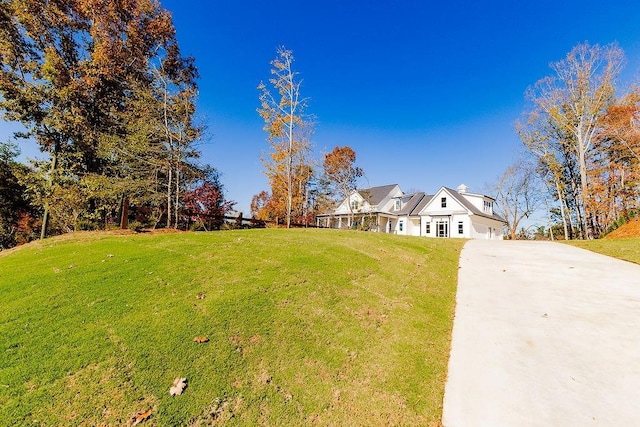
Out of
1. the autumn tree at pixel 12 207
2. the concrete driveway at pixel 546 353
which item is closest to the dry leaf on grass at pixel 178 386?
the concrete driveway at pixel 546 353

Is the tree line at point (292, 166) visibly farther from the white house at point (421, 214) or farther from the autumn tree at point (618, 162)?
the autumn tree at point (618, 162)

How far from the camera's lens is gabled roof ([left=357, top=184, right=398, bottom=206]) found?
32.7 metres

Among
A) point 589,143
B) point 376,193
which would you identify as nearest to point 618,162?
point 589,143

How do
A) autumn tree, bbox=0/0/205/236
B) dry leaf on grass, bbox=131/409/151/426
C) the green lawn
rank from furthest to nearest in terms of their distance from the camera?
autumn tree, bbox=0/0/205/236
the green lawn
dry leaf on grass, bbox=131/409/151/426

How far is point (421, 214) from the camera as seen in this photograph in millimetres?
29984

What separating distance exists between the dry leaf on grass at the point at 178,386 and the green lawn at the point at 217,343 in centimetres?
6

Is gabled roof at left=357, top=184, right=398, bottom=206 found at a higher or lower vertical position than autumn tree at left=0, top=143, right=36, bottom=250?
higher

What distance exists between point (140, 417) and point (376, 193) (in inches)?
1331

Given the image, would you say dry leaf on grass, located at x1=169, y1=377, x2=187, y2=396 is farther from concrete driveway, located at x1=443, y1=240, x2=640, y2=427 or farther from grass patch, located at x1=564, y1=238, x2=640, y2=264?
grass patch, located at x1=564, y1=238, x2=640, y2=264

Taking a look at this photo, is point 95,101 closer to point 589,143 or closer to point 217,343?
point 217,343

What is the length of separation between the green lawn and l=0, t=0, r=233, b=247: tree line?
332 inches

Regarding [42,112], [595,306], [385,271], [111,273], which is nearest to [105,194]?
[42,112]

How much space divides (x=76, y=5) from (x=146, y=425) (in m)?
20.4

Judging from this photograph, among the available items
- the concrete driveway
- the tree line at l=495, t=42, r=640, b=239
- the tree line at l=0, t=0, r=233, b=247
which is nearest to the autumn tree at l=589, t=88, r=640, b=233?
the tree line at l=495, t=42, r=640, b=239
